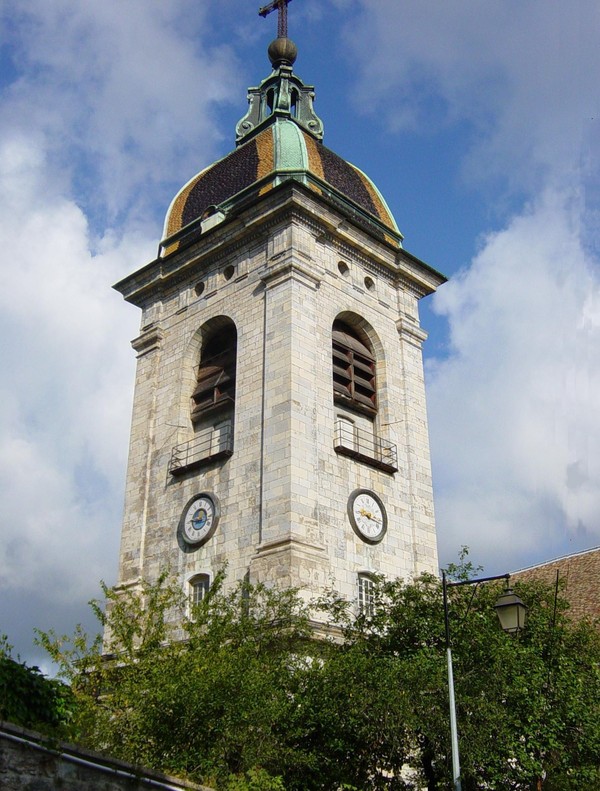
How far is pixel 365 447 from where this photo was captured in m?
30.5

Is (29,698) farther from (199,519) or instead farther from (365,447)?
(365,447)

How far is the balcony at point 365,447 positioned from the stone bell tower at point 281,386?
0.06 meters

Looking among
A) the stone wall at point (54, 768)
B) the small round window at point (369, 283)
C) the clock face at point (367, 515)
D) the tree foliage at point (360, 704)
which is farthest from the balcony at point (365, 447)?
the stone wall at point (54, 768)

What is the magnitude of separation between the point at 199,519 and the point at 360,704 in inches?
482

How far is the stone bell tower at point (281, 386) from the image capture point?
27266 mm

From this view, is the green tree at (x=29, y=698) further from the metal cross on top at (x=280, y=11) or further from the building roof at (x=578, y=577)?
the metal cross on top at (x=280, y=11)

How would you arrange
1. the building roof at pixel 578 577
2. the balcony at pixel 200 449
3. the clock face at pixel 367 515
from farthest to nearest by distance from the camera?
the building roof at pixel 578 577 → the balcony at pixel 200 449 → the clock face at pixel 367 515

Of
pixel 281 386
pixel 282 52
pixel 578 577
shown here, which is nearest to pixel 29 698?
pixel 281 386

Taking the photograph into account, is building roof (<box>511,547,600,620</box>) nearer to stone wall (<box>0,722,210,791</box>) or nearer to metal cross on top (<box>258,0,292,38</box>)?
stone wall (<box>0,722,210,791</box>)

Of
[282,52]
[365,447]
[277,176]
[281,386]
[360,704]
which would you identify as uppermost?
[282,52]

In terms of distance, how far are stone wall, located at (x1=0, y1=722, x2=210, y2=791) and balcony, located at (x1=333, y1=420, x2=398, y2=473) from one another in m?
16.4

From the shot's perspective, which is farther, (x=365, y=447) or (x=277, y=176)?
(x=277, y=176)

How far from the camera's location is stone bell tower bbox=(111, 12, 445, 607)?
27.3 m

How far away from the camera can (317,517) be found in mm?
26719
